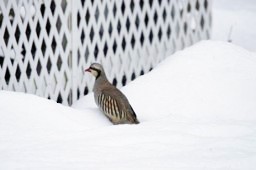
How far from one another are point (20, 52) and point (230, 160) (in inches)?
132

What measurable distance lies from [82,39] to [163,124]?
7.94 feet

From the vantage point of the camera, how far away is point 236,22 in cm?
1305

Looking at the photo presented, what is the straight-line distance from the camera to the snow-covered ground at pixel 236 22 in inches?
478

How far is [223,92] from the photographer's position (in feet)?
21.6

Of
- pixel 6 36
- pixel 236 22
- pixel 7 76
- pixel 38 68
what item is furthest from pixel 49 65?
pixel 236 22

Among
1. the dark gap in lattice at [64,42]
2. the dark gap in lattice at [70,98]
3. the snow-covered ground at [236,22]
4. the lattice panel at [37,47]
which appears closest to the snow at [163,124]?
the dark gap in lattice at [70,98]

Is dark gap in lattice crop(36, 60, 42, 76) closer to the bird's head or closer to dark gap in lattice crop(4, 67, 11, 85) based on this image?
dark gap in lattice crop(4, 67, 11, 85)

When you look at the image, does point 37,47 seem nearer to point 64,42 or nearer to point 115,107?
point 64,42

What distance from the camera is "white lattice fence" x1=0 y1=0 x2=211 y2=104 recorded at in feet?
22.0

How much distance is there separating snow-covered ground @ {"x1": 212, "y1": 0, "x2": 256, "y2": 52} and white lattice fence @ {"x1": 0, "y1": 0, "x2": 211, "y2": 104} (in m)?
3.76

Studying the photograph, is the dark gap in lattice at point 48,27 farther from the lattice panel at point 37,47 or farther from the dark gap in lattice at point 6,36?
the dark gap in lattice at point 6,36

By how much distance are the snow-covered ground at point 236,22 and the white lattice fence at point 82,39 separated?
376 cm

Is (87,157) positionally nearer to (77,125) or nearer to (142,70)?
(77,125)

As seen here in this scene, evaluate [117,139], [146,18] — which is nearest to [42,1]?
[146,18]
